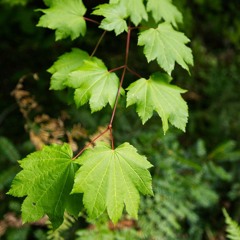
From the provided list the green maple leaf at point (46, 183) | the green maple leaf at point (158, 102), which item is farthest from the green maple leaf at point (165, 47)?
A: the green maple leaf at point (46, 183)

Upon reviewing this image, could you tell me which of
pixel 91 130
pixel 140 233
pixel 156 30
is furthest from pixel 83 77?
pixel 140 233

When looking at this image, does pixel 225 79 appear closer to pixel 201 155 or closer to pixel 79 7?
pixel 201 155

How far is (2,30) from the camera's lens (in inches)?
129

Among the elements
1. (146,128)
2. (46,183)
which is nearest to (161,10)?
(46,183)

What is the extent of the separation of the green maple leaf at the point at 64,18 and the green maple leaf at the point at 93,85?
9.8 inches

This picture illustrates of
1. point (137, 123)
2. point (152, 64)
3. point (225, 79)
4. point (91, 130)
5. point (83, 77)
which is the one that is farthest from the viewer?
point (225, 79)

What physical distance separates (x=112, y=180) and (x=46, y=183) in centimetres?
30

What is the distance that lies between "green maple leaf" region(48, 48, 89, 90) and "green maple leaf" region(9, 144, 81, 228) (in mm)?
461

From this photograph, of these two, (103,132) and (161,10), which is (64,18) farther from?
(103,132)

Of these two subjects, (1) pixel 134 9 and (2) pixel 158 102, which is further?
(1) pixel 134 9

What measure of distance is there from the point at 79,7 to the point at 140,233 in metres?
1.59

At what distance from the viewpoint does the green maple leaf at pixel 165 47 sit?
1674 millimetres

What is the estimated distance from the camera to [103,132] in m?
1.56

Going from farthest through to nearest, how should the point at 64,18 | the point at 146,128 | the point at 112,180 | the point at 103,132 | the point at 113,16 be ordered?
the point at 146,128 < the point at 64,18 < the point at 113,16 < the point at 103,132 < the point at 112,180
